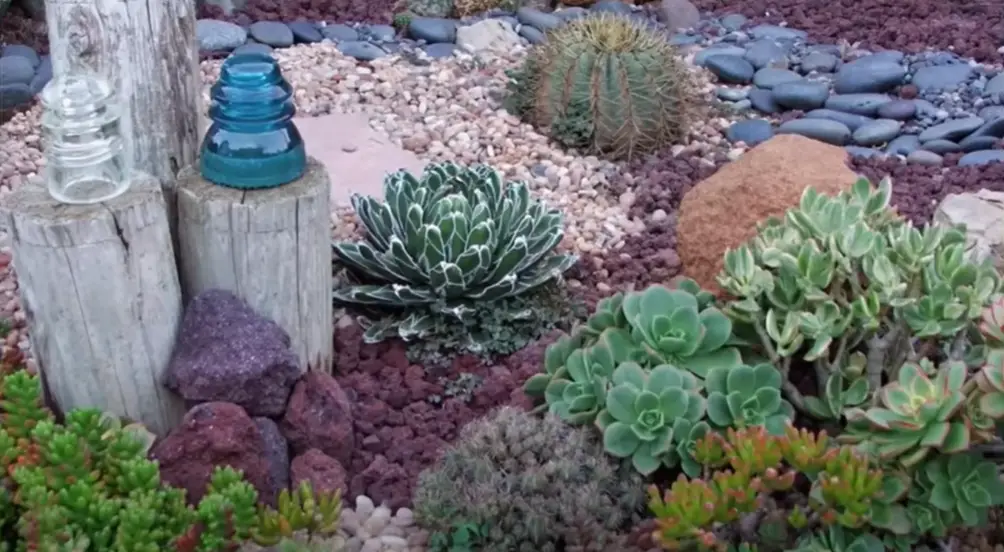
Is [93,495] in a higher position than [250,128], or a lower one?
lower

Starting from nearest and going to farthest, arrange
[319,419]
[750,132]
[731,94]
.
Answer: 1. [319,419]
2. [750,132]
3. [731,94]

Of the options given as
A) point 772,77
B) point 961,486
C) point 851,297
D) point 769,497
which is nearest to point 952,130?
point 772,77

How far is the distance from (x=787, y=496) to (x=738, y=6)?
5163 mm

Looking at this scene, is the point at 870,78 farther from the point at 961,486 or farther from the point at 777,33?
the point at 961,486

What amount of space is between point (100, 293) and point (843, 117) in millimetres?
3759

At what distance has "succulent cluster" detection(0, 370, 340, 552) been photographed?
2.20m

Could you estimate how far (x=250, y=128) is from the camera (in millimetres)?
2721

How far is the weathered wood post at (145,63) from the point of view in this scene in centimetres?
266

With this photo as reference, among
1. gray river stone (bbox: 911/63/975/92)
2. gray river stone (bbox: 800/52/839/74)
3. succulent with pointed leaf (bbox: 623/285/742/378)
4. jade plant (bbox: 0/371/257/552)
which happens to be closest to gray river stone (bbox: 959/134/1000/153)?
gray river stone (bbox: 911/63/975/92)

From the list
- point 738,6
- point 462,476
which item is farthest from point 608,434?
point 738,6

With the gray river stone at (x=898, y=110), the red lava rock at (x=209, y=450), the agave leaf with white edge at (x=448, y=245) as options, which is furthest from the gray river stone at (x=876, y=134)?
the red lava rock at (x=209, y=450)

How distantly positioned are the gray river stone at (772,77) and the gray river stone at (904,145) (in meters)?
0.74

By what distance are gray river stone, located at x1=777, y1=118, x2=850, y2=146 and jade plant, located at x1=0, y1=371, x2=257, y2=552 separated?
344cm

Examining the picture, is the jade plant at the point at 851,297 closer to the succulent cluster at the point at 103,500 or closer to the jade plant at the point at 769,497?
the jade plant at the point at 769,497
